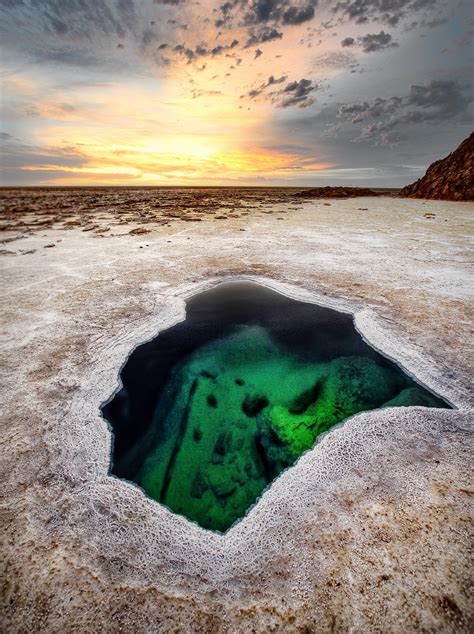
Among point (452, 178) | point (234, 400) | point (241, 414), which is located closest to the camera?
point (241, 414)

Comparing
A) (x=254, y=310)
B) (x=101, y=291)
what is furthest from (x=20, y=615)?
(x=101, y=291)

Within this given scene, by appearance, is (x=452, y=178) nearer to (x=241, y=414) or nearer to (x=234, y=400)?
(x=234, y=400)

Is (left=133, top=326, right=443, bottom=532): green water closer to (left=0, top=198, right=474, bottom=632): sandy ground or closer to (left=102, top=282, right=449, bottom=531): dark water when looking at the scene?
(left=102, top=282, right=449, bottom=531): dark water

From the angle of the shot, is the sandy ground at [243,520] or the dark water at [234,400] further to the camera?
the dark water at [234,400]

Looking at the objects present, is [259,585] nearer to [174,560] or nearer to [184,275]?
[174,560]

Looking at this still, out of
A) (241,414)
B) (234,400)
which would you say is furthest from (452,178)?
(241,414)

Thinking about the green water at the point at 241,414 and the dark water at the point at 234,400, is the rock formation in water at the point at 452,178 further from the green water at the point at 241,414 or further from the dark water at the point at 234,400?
the green water at the point at 241,414

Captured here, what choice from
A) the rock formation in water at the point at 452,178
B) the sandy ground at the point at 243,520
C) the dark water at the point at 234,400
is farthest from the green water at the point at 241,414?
the rock formation in water at the point at 452,178
